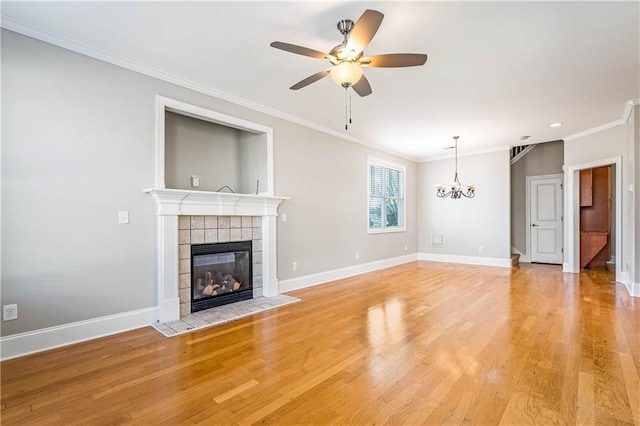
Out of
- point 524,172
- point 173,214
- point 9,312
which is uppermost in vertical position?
point 524,172

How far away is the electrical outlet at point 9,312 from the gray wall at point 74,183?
3 centimetres

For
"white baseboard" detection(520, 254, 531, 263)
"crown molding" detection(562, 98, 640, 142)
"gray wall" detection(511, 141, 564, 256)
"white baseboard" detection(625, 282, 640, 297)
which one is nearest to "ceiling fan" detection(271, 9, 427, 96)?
"crown molding" detection(562, 98, 640, 142)

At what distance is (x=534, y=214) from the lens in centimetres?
747

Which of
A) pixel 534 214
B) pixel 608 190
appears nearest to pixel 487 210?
pixel 534 214

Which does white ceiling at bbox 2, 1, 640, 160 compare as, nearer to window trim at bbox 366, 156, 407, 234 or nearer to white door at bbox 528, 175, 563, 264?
window trim at bbox 366, 156, 407, 234

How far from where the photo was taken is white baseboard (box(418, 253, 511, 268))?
6.88m

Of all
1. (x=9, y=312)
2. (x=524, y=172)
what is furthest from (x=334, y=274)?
(x=524, y=172)

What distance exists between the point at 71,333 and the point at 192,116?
2.56 meters

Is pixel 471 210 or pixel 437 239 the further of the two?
pixel 437 239

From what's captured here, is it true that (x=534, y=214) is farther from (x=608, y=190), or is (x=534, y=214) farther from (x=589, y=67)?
Result: (x=589, y=67)

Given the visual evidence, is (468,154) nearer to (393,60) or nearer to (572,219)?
(572,219)

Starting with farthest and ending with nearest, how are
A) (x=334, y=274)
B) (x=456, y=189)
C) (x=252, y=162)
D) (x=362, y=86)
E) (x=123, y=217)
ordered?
1. (x=456, y=189)
2. (x=334, y=274)
3. (x=252, y=162)
4. (x=123, y=217)
5. (x=362, y=86)

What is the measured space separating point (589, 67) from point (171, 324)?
17.0ft

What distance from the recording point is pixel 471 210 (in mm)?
7355
